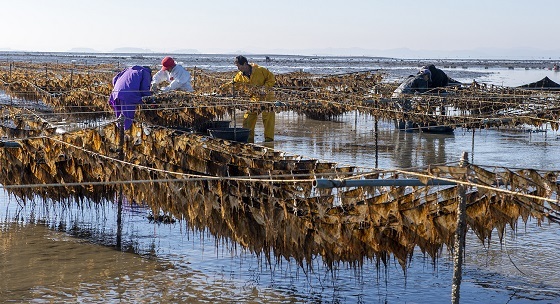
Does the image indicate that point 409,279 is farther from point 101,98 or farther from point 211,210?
point 101,98

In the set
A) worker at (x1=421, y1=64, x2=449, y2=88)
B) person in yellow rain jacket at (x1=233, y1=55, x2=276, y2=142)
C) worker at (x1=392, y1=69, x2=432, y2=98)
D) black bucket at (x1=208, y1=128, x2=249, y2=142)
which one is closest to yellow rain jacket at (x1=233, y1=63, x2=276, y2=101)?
person in yellow rain jacket at (x1=233, y1=55, x2=276, y2=142)

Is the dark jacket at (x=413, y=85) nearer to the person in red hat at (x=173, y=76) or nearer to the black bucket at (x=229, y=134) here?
the black bucket at (x=229, y=134)

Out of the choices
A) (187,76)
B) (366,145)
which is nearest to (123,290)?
(187,76)

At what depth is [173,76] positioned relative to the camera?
47.8 feet

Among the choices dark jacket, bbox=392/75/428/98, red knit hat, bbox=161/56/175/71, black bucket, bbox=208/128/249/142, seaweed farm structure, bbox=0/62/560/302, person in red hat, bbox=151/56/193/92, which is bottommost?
black bucket, bbox=208/128/249/142

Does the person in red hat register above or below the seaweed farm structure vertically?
above

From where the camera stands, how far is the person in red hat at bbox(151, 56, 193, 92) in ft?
46.7

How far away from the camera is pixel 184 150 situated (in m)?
8.56

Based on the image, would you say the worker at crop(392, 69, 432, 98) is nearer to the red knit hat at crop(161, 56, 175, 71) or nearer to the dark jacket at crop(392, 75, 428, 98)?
the dark jacket at crop(392, 75, 428, 98)

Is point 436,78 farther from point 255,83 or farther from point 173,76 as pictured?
point 173,76

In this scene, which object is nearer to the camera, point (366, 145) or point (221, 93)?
point (221, 93)

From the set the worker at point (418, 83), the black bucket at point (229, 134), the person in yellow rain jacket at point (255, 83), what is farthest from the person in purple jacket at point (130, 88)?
the worker at point (418, 83)

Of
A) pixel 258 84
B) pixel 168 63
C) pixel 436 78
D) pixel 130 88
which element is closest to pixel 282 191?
pixel 130 88

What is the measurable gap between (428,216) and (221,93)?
10.4 m
